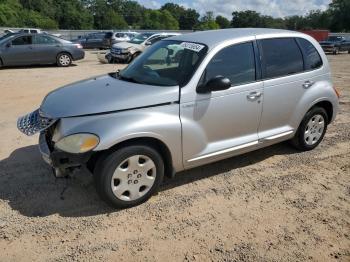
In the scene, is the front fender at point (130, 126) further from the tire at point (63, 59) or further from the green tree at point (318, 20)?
the green tree at point (318, 20)

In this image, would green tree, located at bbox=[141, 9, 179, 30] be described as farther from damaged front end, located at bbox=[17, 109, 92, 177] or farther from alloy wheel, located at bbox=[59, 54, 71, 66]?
damaged front end, located at bbox=[17, 109, 92, 177]

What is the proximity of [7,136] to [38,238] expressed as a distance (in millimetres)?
3174

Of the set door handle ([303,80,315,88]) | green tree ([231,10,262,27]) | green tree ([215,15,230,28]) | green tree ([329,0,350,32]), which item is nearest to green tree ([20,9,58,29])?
green tree ([231,10,262,27])

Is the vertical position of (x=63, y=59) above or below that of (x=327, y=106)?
below

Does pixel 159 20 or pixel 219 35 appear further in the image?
pixel 159 20

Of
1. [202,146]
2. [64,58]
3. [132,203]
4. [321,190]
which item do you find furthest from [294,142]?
[64,58]

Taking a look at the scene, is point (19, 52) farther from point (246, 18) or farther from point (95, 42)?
point (246, 18)

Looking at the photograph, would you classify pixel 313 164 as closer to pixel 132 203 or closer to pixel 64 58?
pixel 132 203

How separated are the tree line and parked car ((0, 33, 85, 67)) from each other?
54986 mm

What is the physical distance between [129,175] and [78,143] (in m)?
0.63

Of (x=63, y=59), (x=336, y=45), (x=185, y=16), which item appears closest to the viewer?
(x=63, y=59)

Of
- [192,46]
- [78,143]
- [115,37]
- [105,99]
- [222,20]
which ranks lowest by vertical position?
[78,143]

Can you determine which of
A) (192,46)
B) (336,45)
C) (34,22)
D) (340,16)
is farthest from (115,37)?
(340,16)

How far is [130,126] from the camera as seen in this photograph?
3.84 meters
